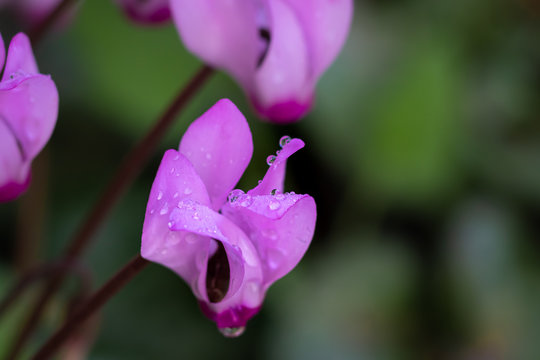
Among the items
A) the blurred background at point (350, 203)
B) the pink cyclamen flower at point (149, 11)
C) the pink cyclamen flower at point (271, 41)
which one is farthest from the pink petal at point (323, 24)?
the blurred background at point (350, 203)

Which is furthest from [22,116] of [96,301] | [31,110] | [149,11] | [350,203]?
[350,203]

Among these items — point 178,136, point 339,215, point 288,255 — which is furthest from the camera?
point 339,215

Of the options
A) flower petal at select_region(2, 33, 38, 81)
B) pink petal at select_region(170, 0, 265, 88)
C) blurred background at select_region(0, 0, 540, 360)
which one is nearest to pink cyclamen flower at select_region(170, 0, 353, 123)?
pink petal at select_region(170, 0, 265, 88)

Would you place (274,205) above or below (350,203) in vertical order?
above

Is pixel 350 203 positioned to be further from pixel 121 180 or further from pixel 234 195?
pixel 234 195

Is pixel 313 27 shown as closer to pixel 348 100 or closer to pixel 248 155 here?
pixel 248 155

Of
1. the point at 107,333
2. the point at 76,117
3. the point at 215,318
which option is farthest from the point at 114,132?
the point at 215,318
